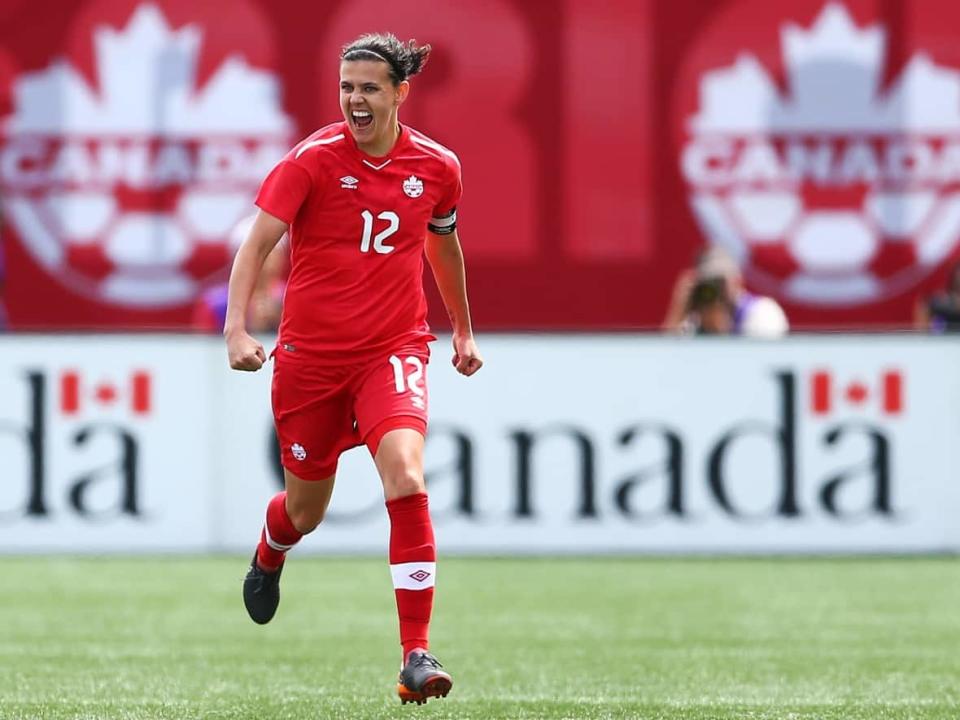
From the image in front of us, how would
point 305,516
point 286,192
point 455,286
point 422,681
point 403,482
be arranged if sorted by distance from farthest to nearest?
point 305,516
point 455,286
point 286,192
point 403,482
point 422,681

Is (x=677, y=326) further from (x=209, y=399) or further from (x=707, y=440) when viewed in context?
(x=209, y=399)

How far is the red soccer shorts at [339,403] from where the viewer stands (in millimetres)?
6910

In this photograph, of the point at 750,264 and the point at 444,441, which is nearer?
the point at 444,441

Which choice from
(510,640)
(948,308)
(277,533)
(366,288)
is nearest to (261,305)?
(510,640)

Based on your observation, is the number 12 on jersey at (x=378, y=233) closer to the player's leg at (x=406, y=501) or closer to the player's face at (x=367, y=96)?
the player's face at (x=367, y=96)

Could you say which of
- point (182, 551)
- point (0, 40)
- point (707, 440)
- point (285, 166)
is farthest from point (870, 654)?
point (0, 40)

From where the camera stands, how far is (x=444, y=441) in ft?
43.2

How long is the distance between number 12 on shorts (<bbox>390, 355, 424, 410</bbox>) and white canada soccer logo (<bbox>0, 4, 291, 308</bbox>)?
11198 mm

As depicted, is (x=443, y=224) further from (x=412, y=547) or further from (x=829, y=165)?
(x=829, y=165)

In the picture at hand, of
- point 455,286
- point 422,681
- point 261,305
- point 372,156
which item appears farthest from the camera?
point 261,305

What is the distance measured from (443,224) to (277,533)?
1373 millimetres

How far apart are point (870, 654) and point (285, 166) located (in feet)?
11.4

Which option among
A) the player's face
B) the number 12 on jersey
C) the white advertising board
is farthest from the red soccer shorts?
the white advertising board

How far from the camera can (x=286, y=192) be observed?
6.81 m
